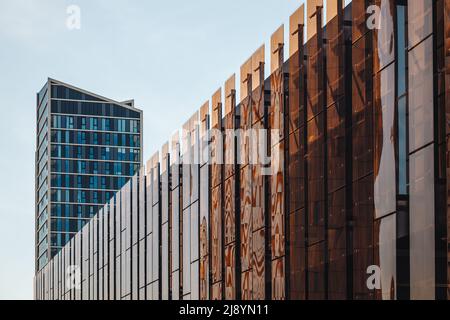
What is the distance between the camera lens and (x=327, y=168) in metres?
35.2

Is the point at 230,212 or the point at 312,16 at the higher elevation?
the point at 312,16

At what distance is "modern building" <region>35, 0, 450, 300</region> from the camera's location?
27688mm

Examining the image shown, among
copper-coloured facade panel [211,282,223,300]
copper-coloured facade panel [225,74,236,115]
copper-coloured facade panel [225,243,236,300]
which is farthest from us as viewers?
copper-coloured facade panel [211,282,223,300]

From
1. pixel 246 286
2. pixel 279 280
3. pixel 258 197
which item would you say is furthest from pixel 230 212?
pixel 279 280

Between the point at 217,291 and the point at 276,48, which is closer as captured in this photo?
the point at 276,48

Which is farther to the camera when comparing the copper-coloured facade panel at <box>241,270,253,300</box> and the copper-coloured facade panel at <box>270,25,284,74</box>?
the copper-coloured facade panel at <box>241,270,253,300</box>

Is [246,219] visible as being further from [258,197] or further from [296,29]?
[296,29]

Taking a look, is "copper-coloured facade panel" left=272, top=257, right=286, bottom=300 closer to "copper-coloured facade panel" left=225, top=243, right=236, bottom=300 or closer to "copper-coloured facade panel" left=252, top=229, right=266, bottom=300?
"copper-coloured facade panel" left=252, top=229, right=266, bottom=300

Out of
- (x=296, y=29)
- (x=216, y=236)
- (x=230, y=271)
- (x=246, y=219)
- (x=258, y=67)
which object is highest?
(x=296, y=29)

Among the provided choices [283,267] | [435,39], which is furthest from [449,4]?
[283,267]

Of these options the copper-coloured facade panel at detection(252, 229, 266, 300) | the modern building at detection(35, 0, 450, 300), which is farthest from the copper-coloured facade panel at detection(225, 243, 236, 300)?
the copper-coloured facade panel at detection(252, 229, 266, 300)

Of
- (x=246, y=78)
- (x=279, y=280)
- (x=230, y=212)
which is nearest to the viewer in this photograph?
(x=279, y=280)

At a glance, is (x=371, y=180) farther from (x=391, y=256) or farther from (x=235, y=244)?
(x=235, y=244)

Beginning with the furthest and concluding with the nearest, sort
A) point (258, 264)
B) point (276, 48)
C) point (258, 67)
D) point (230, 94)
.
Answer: point (230, 94) < point (258, 67) < point (258, 264) < point (276, 48)
